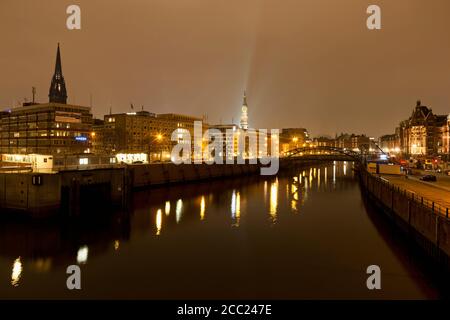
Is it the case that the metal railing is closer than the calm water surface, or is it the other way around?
the calm water surface

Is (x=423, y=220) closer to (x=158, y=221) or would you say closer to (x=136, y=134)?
(x=158, y=221)

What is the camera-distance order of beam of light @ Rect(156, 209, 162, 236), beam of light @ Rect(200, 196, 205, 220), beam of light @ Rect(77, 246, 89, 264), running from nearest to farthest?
beam of light @ Rect(77, 246, 89, 264)
beam of light @ Rect(156, 209, 162, 236)
beam of light @ Rect(200, 196, 205, 220)

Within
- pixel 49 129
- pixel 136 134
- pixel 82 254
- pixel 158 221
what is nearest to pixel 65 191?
pixel 158 221

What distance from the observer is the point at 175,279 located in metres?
18.5

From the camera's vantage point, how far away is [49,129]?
7575 cm

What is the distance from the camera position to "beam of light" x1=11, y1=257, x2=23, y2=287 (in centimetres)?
1776

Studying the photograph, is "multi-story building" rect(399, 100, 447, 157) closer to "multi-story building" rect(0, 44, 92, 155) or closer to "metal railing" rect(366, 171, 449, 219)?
"metal railing" rect(366, 171, 449, 219)

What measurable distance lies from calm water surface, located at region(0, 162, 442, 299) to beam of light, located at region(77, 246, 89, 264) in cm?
6

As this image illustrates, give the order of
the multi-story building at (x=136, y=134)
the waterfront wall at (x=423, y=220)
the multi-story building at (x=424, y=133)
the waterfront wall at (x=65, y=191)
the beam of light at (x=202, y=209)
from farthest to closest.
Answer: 1. the multi-story building at (x=424, y=133)
2. the multi-story building at (x=136, y=134)
3. the beam of light at (x=202, y=209)
4. the waterfront wall at (x=65, y=191)
5. the waterfront wall at (x=423, y=220)

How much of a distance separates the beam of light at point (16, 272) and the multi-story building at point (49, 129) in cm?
5929

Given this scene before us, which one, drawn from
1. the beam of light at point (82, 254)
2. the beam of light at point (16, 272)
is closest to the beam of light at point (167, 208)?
the beam of light at point (82, 254)

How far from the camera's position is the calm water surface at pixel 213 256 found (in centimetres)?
1722

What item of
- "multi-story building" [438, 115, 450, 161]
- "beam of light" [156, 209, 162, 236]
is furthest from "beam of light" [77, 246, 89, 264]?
"multi-story building" [438, 115, 450, 161]

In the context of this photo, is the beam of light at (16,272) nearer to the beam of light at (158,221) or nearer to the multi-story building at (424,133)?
the beam of light at (158,221)
